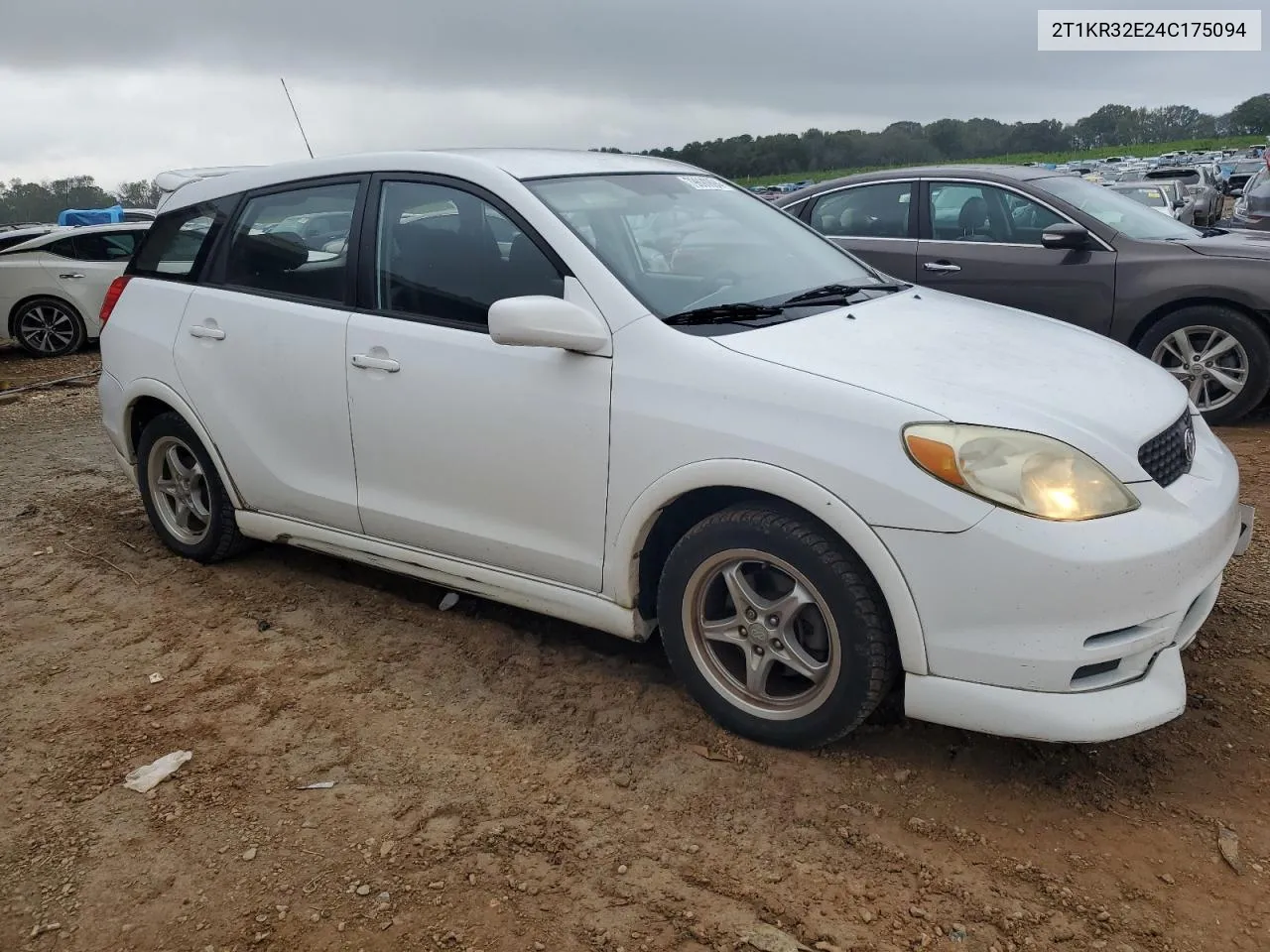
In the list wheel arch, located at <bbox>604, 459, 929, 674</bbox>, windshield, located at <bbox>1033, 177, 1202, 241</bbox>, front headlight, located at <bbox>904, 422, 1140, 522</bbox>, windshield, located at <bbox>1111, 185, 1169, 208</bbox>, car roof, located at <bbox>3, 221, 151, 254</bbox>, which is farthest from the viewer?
windshield, located at <bbox>1111, 185, 1169, 208</bbox>

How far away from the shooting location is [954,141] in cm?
3722

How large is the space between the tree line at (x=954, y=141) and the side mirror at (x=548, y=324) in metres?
1.55

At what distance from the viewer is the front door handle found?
140 inches

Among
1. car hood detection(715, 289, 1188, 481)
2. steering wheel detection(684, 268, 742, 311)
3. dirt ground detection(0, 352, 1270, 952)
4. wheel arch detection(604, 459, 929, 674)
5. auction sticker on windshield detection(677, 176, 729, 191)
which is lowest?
dirt ground detection(0, 352, 1270, 952)

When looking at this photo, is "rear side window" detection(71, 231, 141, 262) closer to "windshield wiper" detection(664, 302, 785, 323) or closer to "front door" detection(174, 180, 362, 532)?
"front door" detection(174, 180, 362, 532)

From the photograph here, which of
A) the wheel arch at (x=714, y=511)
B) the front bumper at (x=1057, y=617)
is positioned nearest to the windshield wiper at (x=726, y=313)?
the wheel arch at (x=714, y=511)

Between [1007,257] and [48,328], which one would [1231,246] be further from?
[48,328]

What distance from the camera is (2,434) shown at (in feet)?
26.6

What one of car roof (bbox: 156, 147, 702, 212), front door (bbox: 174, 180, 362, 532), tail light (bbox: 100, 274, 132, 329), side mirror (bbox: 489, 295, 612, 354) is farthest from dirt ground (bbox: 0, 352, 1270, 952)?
car roof (bbox: 156, 147, 702, 212)

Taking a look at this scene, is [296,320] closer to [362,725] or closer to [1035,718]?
[362,725]

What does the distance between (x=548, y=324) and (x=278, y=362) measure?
1.46 m

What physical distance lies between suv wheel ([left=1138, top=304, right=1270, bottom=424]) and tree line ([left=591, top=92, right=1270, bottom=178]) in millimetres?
3038

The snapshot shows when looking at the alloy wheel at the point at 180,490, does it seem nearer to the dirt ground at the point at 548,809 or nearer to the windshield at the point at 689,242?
the dirt ground at the point at 548,809

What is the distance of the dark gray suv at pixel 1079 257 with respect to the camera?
6387mm
